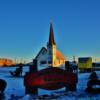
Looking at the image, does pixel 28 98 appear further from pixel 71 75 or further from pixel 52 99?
pixel 71 75

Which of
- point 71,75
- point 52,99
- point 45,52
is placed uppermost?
point 45,52

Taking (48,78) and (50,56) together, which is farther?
(50,56)

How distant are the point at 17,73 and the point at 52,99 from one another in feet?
75.2

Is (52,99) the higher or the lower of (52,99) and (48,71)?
the lower

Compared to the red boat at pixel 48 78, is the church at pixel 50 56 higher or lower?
higher

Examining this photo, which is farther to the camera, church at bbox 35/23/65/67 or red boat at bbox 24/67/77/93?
church at bbox 35/23/65/67

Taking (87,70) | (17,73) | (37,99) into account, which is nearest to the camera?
(37,99)

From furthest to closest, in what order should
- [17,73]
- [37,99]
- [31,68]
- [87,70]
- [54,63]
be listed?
[54,63] → [87,70] → [17,73] → [31,68] → [37,99]

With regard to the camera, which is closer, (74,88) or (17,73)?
(74,88)

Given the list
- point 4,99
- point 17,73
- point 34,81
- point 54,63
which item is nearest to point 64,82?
point 34,81

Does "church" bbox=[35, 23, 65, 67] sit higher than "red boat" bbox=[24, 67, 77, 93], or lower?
higher

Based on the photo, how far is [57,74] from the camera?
670 inches

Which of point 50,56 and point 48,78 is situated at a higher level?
point 50,56

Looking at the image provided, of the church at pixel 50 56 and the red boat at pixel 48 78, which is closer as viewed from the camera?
the red boat at pixel 48 78
